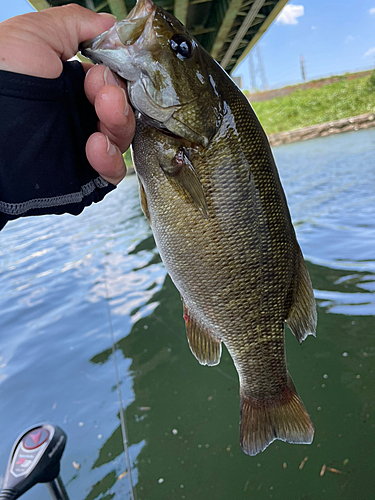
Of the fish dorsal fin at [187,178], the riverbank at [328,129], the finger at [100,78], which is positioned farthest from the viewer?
the riverbank at [328,129]

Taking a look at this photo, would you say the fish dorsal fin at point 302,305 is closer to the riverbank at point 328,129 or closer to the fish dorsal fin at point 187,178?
the fish dorsal fin at point 187,178

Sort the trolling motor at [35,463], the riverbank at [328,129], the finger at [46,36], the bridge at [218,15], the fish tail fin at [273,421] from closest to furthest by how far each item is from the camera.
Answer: the finger at [46,36] < the fish tail fin at [273,421] < the trolling motor at [35,463] < the bridge at [218,15] < the riverbank at [328,129]

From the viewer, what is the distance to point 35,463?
1.92m

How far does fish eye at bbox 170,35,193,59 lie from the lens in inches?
56.8

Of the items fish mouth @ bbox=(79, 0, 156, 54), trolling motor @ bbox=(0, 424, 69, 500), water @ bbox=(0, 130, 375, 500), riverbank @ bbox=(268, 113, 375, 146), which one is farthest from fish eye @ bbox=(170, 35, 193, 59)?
riverbank @ bbox=(268, 113, 375, 146)

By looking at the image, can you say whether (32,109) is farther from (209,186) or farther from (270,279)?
(270,279)

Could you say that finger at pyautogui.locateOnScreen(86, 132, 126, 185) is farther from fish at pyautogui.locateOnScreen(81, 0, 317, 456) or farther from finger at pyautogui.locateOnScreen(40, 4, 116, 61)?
Result: finger at pyautogui.locateOnScreen(40, 4, 116, 61)

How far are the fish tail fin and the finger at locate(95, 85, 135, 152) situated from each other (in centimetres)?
147

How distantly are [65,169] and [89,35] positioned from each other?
575 mm

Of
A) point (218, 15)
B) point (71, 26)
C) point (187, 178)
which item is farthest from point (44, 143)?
point (218, 15)

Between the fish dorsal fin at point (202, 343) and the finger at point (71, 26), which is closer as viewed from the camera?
the finger at point (71, 26)

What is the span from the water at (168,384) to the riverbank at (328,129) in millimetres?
22508

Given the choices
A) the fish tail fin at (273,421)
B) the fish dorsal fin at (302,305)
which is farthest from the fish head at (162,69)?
the fish tail fin at (273,421)

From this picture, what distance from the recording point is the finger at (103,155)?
1528mm
